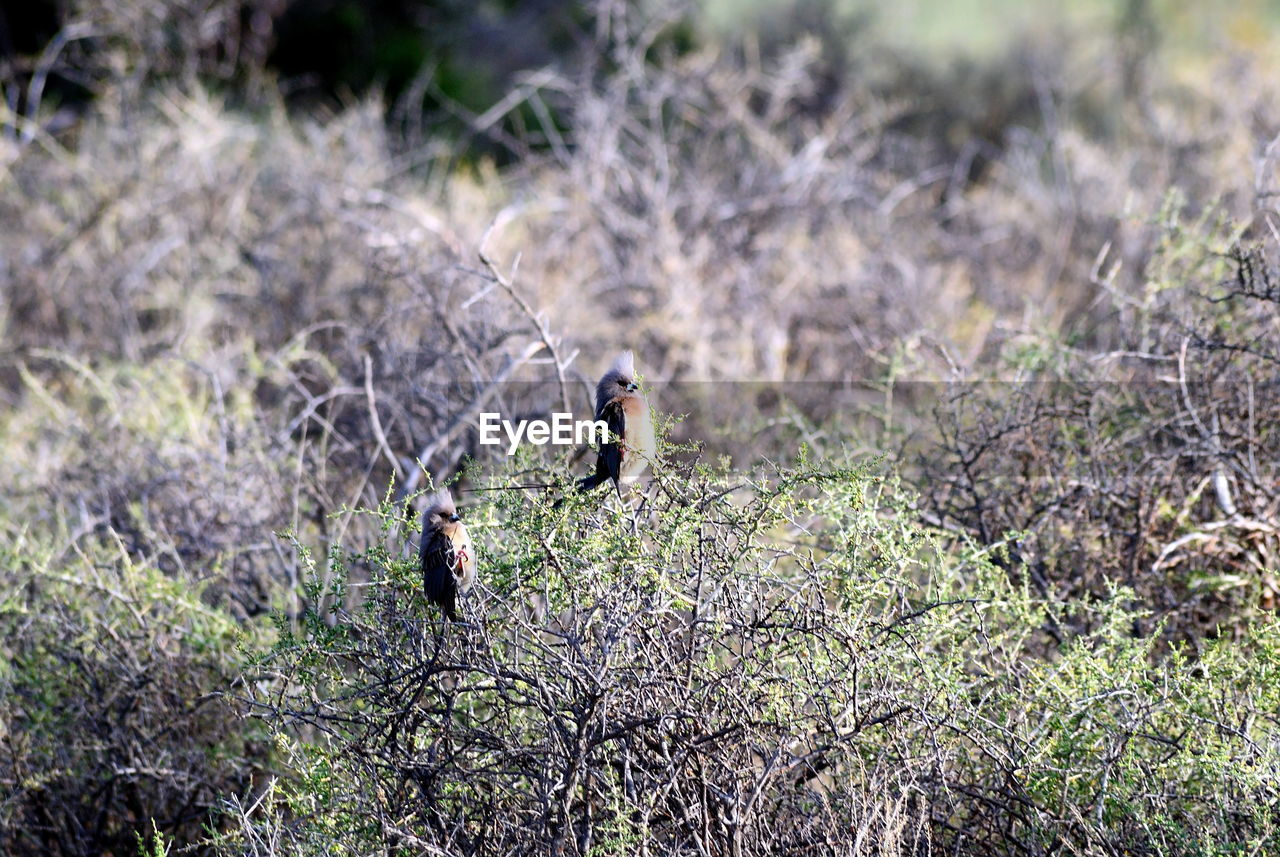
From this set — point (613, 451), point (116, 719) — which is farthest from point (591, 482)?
point (116, 719)

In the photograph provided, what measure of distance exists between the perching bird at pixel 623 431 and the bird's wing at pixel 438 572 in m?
0.31

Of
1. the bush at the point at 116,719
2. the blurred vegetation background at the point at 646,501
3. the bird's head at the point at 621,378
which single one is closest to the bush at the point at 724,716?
the blurred vegetation background at the point at 646,501

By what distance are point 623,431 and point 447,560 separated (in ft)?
1.61

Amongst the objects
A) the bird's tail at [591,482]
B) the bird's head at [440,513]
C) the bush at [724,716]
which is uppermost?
the bird's tail at [591,482]

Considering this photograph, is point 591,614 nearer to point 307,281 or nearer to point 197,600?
point 197,600

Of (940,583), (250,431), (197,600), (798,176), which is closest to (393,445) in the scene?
(250,431)

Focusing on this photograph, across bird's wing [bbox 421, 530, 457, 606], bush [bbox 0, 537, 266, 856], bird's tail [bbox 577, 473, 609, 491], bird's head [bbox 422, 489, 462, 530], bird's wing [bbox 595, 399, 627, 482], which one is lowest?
bush [bbox 0, 537, 266, 856]

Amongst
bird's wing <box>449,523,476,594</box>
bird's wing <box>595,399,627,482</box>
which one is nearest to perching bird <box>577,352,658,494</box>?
bird's wing <box>595,399,627,482</box>

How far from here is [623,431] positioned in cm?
302

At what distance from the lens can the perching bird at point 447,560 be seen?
281cm

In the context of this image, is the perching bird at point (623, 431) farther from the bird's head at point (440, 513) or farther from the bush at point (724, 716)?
the bird's head at point (440, 513)

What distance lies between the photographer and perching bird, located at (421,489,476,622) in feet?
9.23

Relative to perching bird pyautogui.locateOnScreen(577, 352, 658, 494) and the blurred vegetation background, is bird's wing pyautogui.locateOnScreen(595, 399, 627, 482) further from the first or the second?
the blurred vegetation background

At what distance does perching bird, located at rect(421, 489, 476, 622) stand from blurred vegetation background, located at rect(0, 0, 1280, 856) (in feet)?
0.21
